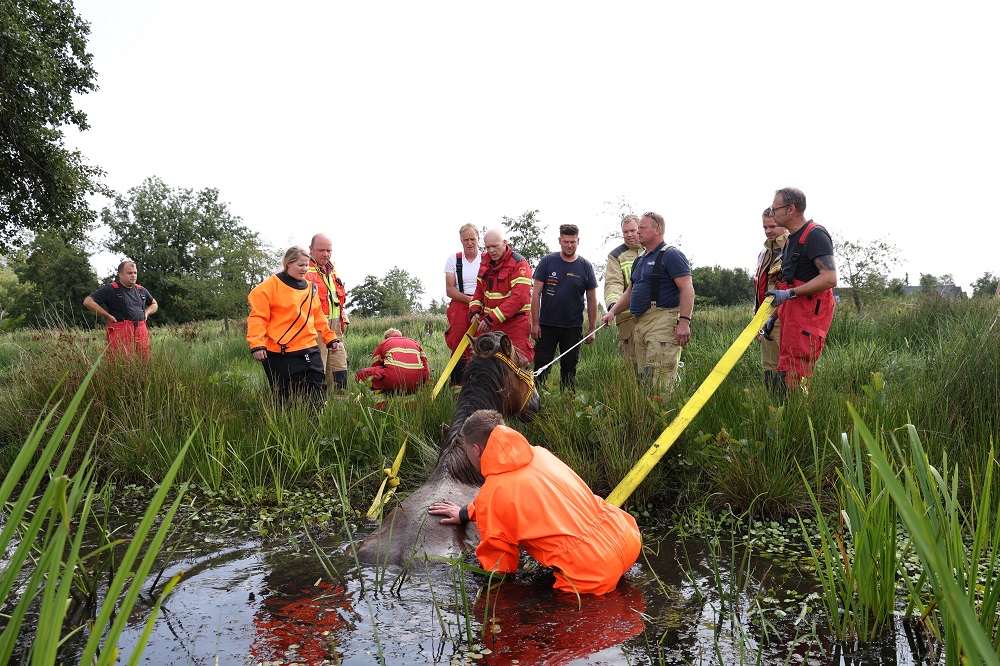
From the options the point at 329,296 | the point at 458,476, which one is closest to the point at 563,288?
the point at 329,296

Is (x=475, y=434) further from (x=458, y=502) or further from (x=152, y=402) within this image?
(x=152, y=402)

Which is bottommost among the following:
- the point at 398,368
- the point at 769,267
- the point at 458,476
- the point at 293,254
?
the point at 458,476

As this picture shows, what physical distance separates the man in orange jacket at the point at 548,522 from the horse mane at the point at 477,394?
39.1 inches

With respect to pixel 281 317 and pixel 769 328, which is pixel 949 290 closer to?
pixel 769 328

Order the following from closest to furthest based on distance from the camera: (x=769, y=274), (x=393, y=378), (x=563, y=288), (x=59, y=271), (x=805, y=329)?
(x=805, y=329) < (x=769, y=274) < (x=393, y=378) < (x=563, y=288) < (x=59, y=271)

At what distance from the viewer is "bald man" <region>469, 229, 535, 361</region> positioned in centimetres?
757

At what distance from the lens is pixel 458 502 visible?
4156 millimetres

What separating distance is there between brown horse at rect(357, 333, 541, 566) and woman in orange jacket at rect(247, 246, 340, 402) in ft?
7.75

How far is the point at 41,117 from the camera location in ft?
53.6

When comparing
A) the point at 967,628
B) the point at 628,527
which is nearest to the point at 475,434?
the point at 628,527

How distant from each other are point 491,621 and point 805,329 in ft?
11.9

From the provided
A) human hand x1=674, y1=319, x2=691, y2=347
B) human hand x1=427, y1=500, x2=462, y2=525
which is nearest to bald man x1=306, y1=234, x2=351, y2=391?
human hand x1=674, y1=319, x2=691, y2=347

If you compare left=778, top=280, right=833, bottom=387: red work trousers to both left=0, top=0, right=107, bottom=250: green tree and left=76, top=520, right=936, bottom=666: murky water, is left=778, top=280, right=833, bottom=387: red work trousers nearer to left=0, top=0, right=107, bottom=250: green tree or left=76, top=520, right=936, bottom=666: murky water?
left=76, top=520, right=936, bottom=666: murky water

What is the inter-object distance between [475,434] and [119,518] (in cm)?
275
